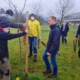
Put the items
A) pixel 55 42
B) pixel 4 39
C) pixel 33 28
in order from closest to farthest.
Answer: pixel 4 39 → pixel 55 42 → pixel 33 28

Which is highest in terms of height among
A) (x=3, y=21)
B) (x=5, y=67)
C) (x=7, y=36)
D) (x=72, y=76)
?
(x=3, y=21)

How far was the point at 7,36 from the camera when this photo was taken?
4133mm

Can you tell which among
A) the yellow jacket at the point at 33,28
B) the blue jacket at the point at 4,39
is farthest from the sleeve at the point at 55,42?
the yellow jacket at the point at 33,28

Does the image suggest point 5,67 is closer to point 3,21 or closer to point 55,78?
point 3,21

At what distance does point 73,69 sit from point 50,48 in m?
1.84

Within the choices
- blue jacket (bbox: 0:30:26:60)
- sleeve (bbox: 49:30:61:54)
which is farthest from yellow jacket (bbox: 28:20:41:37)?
blue jacket (bbox: 0:30:26:60)

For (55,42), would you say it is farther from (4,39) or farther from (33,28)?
(33,28)

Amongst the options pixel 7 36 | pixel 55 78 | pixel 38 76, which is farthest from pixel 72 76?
pixel 7 36

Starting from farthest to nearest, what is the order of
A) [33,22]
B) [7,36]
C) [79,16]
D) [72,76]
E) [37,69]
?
[79,16] → [33,22] → [37,69] → [72,76] → [7,36]

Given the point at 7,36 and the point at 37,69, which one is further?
the point at 37,69

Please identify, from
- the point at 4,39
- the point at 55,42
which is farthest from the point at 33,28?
the point at 4,39

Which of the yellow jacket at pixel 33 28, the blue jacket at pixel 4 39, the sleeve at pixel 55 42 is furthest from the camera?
the yellow jacket at pixel 33 28

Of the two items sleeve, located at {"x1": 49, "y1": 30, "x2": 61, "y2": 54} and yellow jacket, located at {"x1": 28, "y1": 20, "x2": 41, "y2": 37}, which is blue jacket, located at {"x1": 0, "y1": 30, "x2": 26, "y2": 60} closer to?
sleeve, located at {"x1": 49, "y1": 30, "x2": 61, "y2": 54}

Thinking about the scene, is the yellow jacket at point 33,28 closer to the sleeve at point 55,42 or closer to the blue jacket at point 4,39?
the sleeve at point 55,42
